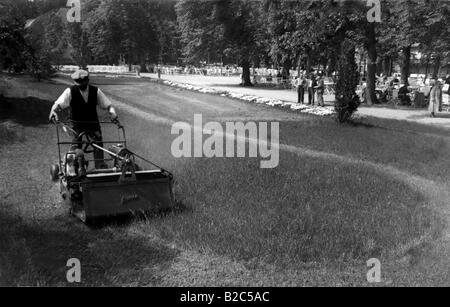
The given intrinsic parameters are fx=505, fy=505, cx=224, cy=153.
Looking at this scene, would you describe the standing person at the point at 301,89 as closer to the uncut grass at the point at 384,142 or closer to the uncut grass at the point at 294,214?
the uncut grass at the point at 384,142

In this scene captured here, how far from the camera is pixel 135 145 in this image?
570 inches

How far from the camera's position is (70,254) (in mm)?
6434

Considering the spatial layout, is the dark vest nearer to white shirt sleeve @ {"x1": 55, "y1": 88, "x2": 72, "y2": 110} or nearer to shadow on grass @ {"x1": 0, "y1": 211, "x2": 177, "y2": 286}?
white shirt sleeve @ {"x1": 55, "y1": 88, "x2": 72, "y2": 110}

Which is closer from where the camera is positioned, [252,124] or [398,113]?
[252,124]

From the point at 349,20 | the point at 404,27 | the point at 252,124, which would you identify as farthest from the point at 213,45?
the point at 252,124

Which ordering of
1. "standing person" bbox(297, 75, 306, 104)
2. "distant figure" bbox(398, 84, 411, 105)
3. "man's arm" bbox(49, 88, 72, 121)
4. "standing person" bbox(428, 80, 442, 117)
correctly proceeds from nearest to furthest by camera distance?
1. "man's arm" bbox(49, 88, 72, 121)
2. "standing person" bbox(428, 80, 442, 117)
3. "standing person" bbox(297, 75, 306, 104)
4. "distant figure" bbox(398, 84, 411, 105)

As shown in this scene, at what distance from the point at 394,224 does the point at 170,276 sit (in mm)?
3723

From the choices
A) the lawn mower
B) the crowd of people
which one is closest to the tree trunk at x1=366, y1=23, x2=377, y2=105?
the crowd of people

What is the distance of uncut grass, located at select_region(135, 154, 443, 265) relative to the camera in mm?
6645

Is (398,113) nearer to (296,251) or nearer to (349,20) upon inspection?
(349,20)

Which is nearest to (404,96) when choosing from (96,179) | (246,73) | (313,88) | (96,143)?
(313,88)

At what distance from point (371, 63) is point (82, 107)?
2440 centimetres

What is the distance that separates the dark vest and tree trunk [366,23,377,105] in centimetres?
2383

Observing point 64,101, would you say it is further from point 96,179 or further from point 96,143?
point 96,179
